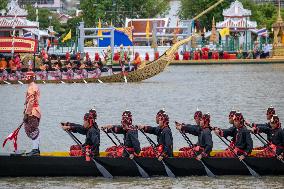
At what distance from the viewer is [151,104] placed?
46062 mm

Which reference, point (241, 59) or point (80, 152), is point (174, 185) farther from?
point (241, 59)

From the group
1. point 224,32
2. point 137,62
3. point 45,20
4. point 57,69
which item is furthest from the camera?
point 45,20

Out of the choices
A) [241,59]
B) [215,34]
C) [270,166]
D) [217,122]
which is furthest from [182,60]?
[270,166]

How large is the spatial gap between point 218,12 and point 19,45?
2164 inches

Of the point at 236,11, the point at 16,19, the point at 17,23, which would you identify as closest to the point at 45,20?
the point at 236,11

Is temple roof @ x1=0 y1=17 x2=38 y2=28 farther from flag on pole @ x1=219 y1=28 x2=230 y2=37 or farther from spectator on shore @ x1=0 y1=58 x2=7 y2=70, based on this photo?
spectator on shore @ x1=0 y1=58 x2=7 y2=70

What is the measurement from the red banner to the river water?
10.6 feet

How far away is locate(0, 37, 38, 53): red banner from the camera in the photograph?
197 feet

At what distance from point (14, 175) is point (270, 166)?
528 centimetres

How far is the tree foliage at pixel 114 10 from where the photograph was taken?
109 metres

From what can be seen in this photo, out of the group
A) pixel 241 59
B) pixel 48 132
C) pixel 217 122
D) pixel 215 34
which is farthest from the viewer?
pixel 215 34

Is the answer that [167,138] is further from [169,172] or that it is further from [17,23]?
[17,23]

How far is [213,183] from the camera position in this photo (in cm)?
2375

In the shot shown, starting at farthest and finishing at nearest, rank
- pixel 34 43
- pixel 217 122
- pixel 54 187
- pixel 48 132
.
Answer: pixel 34 43 < pixel 217 122 < pixel 48 132 < pixel 54 187
